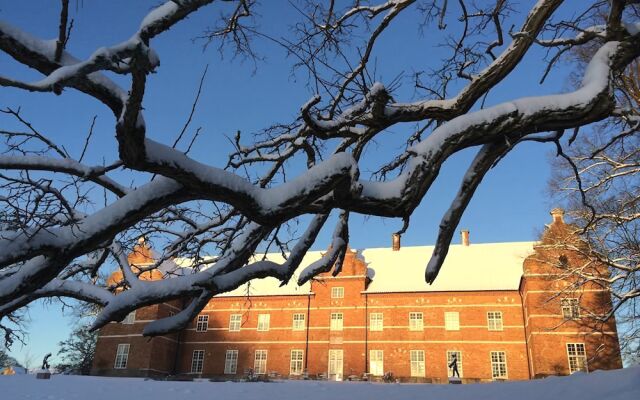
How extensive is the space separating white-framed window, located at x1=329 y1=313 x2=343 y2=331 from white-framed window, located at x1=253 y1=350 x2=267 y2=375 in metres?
5.63

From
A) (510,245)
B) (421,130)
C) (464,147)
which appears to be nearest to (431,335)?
(510,245)

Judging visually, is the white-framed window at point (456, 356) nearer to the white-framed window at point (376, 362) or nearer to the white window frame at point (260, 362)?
the white-framed window at point (376, 362)

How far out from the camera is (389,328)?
1388 inches

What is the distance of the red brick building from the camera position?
3111cm

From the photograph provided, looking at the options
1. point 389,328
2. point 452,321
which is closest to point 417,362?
point 389,328

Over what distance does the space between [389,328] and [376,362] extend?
8.02 feet

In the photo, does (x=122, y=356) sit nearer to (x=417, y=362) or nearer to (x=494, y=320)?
(x=417, y=362)

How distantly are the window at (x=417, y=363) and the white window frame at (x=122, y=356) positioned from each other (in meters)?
20.4

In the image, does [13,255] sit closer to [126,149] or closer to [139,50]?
[126,149]

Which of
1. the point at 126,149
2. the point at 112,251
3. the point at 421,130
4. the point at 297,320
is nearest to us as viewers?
the point at 126,149

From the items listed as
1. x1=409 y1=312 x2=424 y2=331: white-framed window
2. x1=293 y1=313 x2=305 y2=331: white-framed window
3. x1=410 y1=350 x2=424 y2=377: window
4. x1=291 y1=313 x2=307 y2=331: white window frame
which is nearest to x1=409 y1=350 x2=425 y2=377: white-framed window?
x1=410 y1=350 x2=424 y2=377: window

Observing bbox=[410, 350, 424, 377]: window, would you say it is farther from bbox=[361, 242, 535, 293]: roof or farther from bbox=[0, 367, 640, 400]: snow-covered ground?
bbox=[0, 367, 640, 400]: snow-covered ground

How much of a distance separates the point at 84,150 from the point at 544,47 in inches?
206

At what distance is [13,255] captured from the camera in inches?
151
